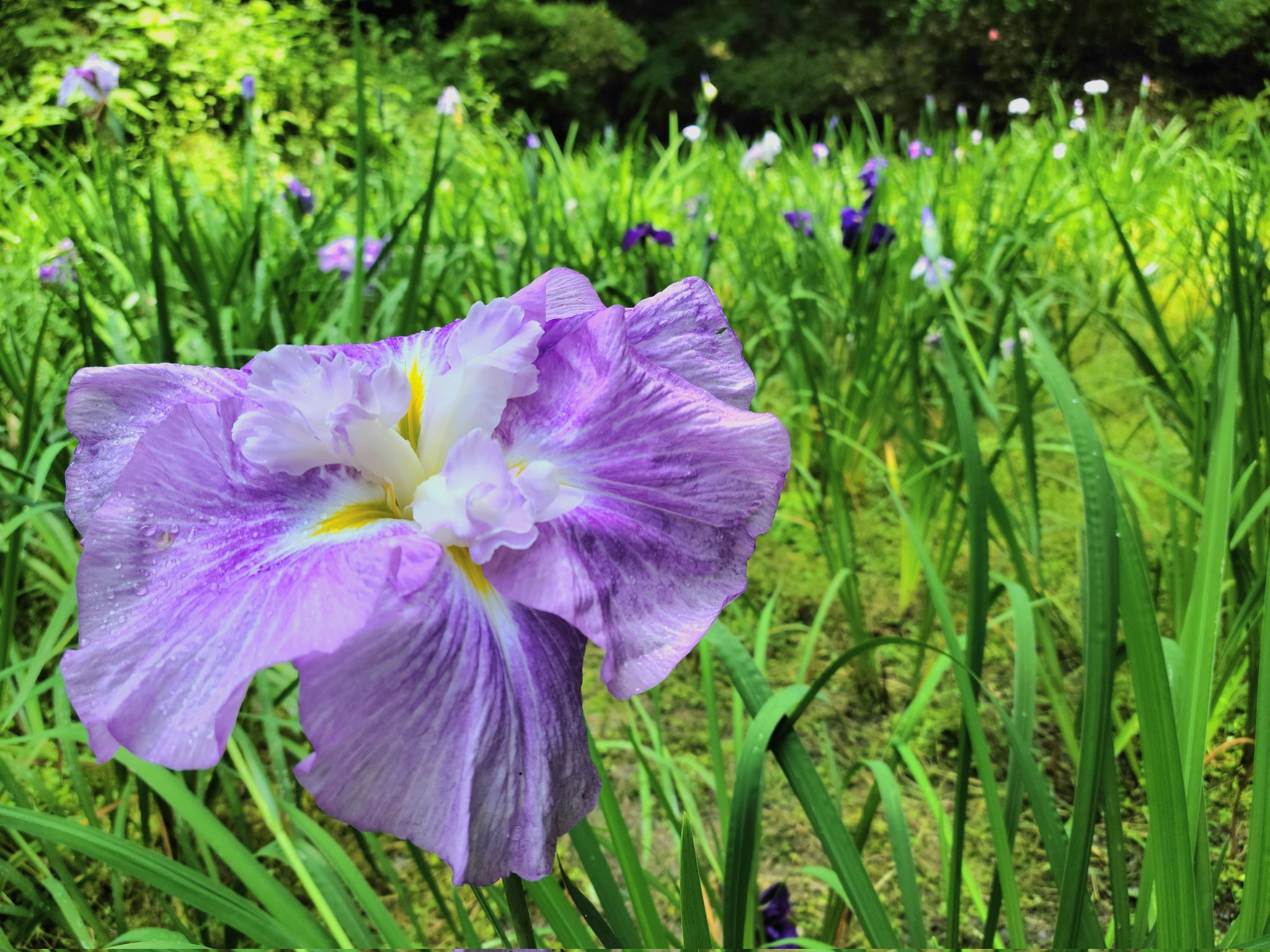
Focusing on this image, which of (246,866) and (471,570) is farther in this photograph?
(246,866)

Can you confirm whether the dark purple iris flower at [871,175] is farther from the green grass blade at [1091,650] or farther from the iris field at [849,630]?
the green grass blade at [1091,650]

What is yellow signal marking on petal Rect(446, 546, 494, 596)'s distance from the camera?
0.23 m

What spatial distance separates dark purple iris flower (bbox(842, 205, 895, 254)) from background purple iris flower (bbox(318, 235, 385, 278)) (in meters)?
0.69

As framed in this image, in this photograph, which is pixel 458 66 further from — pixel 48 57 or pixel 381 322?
pixel 381 322

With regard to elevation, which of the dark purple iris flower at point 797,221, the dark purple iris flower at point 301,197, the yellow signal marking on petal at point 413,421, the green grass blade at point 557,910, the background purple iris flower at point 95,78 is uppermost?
the background purple iris flower at point 95,78

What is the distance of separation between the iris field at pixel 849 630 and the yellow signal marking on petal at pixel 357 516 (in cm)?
11

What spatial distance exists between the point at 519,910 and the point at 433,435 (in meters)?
0.14

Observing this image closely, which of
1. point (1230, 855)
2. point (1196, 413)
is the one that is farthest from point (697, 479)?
point (1196, 413)

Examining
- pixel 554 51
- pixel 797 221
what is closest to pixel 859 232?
pixel 797 221

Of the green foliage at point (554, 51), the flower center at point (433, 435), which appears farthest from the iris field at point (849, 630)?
the green foliage at point (554, 51)

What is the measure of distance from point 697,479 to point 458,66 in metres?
4.60

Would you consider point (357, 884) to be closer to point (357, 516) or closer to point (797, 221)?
point (357, 516)

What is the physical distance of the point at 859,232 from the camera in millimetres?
1253

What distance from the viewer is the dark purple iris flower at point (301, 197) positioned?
1468 millimetres
